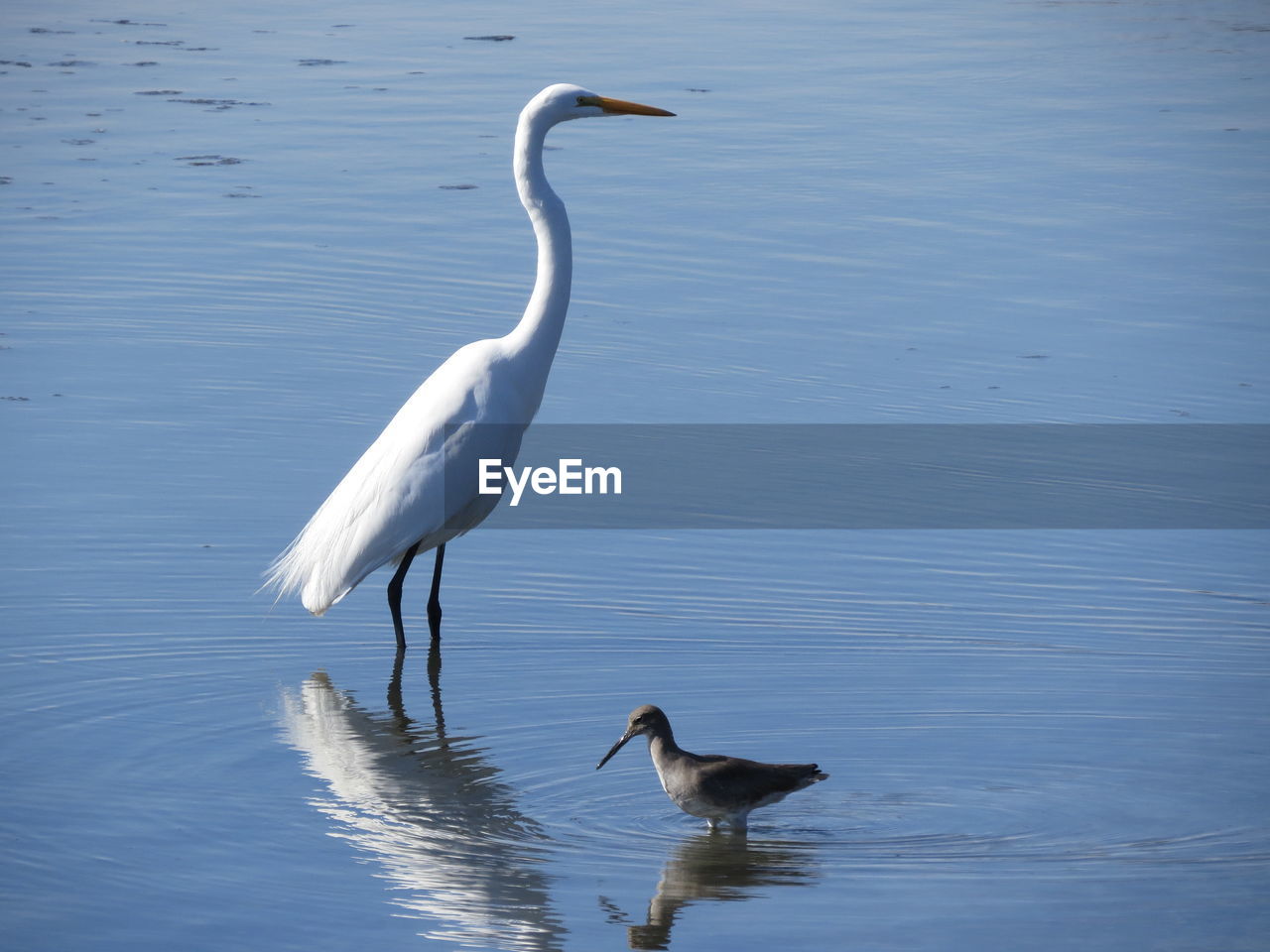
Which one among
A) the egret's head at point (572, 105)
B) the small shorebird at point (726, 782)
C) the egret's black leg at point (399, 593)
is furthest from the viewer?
the egret's head at point (572, 105)

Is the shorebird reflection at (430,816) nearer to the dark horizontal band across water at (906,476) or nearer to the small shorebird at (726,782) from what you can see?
the small shorebird at (726,782)

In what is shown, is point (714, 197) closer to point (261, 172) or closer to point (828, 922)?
point (261, 172)

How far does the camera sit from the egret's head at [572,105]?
335 inches

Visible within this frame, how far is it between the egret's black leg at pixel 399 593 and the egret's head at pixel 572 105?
6.30 feet

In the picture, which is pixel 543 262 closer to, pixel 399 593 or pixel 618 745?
pixel 399 593

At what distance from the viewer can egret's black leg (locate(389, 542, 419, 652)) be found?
796 cm

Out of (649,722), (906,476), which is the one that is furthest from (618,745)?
(906,476)

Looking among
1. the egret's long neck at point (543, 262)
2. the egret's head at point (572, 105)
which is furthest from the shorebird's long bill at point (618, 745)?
the egret's head at point (572, 105)

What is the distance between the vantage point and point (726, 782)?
19.2ft

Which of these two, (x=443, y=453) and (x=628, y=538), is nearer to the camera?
(x=443, y=453)

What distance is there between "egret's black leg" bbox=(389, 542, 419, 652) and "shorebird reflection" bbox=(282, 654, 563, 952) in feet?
0.96

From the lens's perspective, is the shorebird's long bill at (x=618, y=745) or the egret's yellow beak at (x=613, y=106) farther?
the egret's yellow beak at (x=613, y=106)

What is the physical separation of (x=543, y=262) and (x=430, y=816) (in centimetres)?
294

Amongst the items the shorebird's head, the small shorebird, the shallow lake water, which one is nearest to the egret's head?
the shallow lake water
